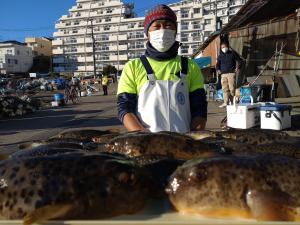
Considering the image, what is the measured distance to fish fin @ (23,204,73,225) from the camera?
1576 millimetres

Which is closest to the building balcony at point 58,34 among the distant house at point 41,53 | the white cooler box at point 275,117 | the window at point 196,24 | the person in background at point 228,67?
the distant house at point 41,53

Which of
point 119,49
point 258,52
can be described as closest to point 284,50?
point 258,52

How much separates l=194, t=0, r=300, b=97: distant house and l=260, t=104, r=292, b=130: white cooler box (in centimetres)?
565

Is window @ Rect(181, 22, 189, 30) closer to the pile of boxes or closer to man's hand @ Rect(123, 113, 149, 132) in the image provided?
the pile of boxes

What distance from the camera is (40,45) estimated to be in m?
143

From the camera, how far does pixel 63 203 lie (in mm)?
1662

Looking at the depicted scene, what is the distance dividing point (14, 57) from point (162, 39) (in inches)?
4928

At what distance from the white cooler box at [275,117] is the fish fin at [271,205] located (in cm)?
753

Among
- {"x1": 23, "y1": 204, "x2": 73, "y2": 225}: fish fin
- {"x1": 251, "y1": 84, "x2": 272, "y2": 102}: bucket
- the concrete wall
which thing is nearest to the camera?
{"x1": 23, "y1": 204, "x2": 73, "y2": 225}: fish fin

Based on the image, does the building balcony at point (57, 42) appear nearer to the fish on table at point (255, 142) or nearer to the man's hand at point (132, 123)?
the man's hand at point (132, 123)

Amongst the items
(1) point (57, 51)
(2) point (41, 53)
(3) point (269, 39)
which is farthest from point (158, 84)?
(2) point (41, 53)

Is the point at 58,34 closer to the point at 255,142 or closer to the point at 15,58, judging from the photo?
the point at 15,58

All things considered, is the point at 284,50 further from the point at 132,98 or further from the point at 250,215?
the point at 250,215

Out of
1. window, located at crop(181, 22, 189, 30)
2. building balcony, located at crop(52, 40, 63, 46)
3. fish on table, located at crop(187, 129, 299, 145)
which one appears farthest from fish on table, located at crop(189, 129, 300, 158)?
→ building balcony, located at crop(52, 40, 63, 46)
